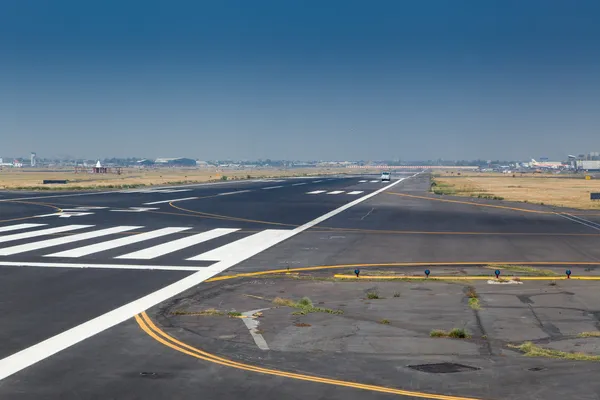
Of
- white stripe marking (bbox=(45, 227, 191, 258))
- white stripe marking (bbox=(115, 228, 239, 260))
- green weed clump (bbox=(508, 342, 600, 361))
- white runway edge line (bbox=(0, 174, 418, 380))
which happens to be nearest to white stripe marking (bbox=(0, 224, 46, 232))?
white stripe marking (bbox=(45, 227, 191, 258))

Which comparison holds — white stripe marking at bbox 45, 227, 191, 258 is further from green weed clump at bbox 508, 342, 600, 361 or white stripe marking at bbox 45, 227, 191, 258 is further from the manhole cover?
green weed clump at bbox 508, 342, 600, 361

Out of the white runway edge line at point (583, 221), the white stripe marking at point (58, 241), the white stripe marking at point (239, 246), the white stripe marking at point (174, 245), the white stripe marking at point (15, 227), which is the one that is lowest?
the white runway edge line at point (583, 221)

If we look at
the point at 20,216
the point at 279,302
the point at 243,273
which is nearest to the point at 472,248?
the point at 243,273

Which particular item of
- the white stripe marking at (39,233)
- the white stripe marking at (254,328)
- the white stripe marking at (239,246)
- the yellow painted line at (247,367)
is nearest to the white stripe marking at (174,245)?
the white stripe marking at (239,246)

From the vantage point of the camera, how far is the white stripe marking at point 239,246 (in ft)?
→ 92.6

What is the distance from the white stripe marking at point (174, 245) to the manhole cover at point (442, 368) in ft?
56.5

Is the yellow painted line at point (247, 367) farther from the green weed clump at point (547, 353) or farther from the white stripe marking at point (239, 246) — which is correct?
the white stripe marking at point (239, 246)

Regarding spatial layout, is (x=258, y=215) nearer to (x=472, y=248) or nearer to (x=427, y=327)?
(x=472, y=248)

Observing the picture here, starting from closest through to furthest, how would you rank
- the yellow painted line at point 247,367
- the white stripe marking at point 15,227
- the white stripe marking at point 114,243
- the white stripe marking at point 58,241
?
1. the yellow painted line at point 247,367
2. the white stripe marking at point 114,243
3. the white stripe marking at point 58,241
4. the white stripe marking at point 15,227

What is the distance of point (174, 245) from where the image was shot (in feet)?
105

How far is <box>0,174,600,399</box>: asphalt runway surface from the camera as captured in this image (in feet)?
40.5

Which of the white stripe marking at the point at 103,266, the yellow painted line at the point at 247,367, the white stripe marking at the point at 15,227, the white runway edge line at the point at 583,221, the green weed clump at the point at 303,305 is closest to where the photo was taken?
the yellow painted line at the point at 247,367

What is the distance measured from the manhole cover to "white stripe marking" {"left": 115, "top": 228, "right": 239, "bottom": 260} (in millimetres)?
17232

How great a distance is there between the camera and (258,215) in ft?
161
